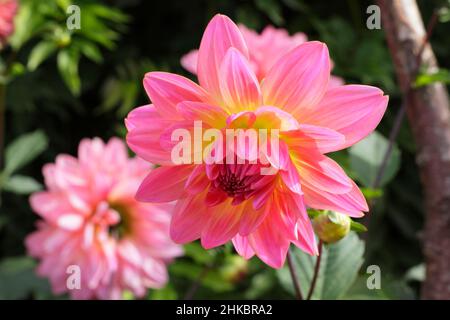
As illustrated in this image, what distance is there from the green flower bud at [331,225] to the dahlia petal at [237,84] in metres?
0.07

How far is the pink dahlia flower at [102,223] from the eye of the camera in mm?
652

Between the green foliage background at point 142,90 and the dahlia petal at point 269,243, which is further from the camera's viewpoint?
the green foliage background at point 142,90

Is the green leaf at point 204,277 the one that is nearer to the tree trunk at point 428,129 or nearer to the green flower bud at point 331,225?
the tree trunk at point 428,129

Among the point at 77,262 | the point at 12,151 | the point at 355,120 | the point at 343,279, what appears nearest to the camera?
the point at 355,120

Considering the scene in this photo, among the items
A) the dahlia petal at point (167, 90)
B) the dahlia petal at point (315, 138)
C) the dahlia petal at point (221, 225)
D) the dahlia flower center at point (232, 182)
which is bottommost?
the dahlia petal at point (221, 225)

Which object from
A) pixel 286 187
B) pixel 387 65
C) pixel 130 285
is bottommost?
pixel 130 285

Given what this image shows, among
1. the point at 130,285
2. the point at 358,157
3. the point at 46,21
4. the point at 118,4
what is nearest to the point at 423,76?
the point at 358,157

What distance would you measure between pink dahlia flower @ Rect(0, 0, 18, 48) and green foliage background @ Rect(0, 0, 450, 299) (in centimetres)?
1

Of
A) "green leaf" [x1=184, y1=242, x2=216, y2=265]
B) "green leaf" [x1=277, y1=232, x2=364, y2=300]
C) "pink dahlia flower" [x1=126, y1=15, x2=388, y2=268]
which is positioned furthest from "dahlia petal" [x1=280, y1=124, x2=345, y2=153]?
"green leaf" [x1=184, y1=242, x2=216, y2=265]

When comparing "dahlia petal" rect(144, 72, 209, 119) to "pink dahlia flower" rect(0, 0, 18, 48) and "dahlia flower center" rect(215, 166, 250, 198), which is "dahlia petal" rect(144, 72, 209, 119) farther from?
"pink dahlia flower" rect(0, 0, 18, 48)

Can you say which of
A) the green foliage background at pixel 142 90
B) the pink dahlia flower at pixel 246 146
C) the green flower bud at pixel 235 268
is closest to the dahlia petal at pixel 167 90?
the pink dahlia flower at pixel 246 146

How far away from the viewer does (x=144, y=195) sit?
337 millimetres

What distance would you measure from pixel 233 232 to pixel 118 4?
0.80 metres

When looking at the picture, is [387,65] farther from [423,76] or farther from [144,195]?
[144,195]
